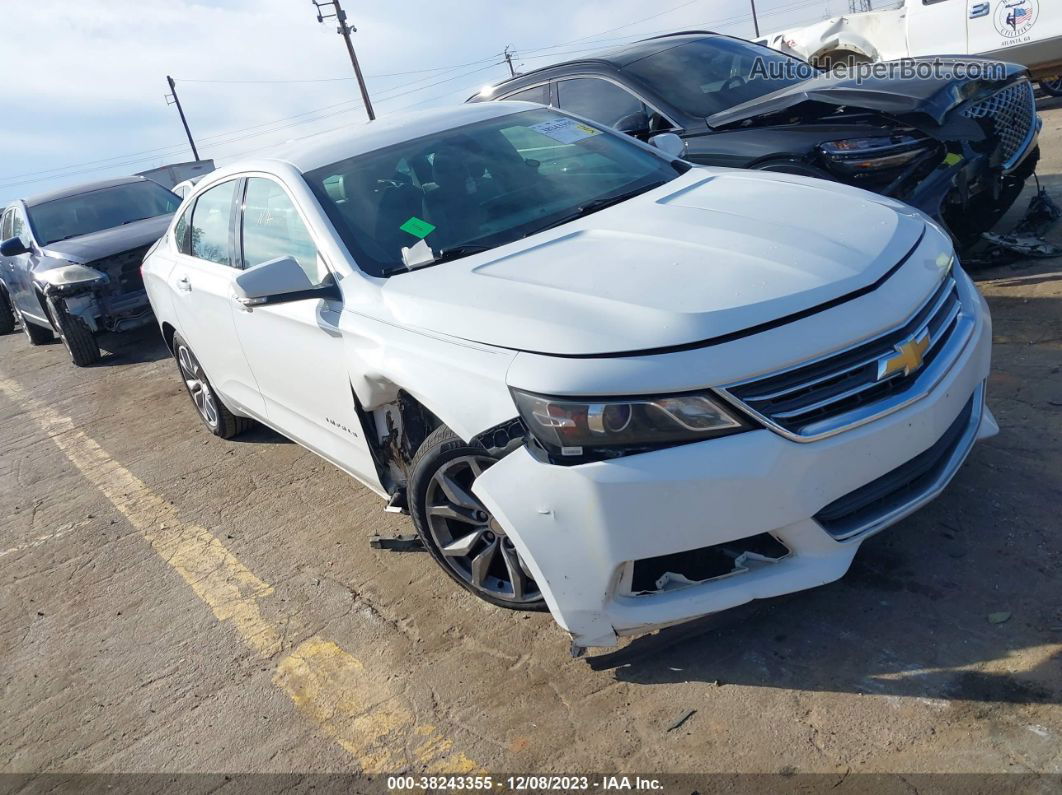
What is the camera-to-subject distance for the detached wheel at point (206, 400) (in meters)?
5.28

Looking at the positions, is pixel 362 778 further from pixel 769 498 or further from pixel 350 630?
pixel 769 498

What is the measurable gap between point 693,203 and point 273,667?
224cm

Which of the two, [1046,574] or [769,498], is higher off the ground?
[769,498]

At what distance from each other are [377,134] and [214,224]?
1.14 meters

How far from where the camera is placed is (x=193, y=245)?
475 centimetres

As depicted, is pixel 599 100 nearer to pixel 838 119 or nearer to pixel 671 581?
pixel 838 119

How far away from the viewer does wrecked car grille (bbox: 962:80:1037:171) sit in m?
4.95

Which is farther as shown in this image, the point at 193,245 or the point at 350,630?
the point at 193,245

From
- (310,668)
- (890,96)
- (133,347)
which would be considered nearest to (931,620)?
(310,668)

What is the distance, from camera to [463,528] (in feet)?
9.83

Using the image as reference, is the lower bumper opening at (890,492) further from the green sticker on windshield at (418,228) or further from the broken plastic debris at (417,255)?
the green sticker on windshield at (418,228)

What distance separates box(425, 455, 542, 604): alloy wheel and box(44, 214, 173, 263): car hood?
6.23 metres

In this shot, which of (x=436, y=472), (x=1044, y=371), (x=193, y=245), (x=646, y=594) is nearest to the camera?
(x=646, y=594)

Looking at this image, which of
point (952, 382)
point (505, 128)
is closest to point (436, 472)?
point (952, 382)
